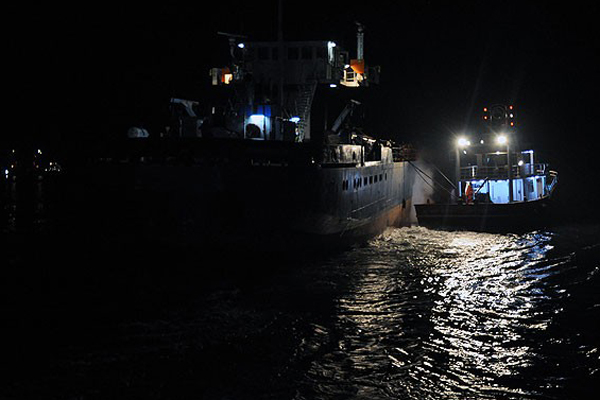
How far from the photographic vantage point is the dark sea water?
8211 millimetres

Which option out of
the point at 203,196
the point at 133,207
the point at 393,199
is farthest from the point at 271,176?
the point at 393,199

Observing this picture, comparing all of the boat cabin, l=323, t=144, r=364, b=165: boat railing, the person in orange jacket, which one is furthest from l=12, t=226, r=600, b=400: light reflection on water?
the boat cabin

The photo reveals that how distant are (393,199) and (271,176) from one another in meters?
16.2

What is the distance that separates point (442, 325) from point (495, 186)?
70.4 feet

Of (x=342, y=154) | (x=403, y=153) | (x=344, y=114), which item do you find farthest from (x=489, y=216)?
(x=342, y=154)

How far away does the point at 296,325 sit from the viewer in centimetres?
1111

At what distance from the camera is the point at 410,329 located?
430 inches

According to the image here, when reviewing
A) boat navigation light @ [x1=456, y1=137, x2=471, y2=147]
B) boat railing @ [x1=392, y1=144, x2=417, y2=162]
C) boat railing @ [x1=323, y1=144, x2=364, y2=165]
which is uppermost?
boat navigation light @ [x1=456, y1=137, x2=471, y2=147]

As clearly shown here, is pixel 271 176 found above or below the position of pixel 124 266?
above

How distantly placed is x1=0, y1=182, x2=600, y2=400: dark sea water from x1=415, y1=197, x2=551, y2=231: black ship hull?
7.08m

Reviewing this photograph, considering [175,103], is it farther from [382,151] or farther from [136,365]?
[136,365]

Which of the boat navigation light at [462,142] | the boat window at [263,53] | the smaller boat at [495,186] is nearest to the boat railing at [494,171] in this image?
the smaller boat at [495,186]

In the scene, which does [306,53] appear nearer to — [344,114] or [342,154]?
[344,114]

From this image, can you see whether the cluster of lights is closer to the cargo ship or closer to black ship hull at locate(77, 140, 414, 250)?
the cargo ship
